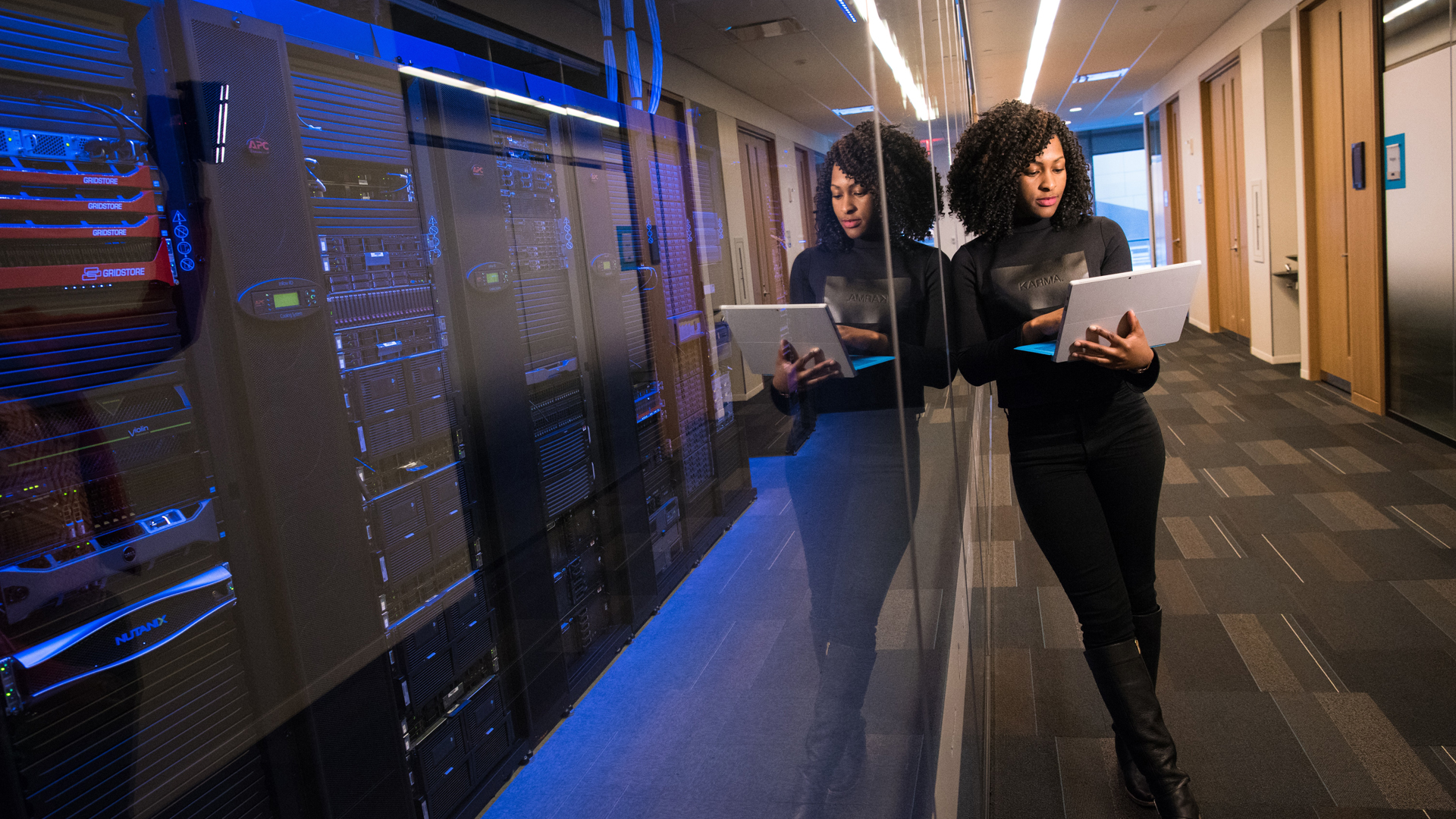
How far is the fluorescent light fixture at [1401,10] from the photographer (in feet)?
11.8

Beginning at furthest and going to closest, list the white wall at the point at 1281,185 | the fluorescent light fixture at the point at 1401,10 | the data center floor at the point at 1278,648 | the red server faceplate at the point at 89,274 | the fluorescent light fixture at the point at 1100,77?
the fluorescent light fixture at the point at 1100,77 < the white wall at the point at 1281,185 < the fluorescent light fixture at the point at 1401,10 < the data center floor at the point at 1278,648 < the red server faceplate at the point at 89,274

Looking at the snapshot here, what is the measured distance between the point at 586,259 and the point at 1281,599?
268cm

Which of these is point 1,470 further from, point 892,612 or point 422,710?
point 892,612

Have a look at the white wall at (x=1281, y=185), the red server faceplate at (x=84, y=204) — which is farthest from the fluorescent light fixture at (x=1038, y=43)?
the red server faceplate at (x=84, y=204)

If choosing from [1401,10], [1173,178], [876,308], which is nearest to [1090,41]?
[1173,178]

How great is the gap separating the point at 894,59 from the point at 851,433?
0.71m

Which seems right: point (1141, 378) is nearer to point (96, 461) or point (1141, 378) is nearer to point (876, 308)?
point (876, 308)

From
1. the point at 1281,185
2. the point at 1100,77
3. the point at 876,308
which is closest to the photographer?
the point at 876,308

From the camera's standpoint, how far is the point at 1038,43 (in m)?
6.92

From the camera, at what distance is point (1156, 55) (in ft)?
25.6

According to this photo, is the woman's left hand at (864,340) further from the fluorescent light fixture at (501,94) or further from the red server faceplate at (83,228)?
the red server faceplate at (83,228)

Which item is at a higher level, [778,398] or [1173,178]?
[1173,178]

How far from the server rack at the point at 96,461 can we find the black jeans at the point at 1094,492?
1379mm

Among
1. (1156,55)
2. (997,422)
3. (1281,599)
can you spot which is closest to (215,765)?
(1281,599)
